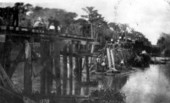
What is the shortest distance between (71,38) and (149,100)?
5789 mm

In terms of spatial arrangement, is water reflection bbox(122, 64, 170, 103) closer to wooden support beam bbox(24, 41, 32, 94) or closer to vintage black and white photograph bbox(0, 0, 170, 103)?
vintage black and white photograph bbox(0, 0, 170, 103)

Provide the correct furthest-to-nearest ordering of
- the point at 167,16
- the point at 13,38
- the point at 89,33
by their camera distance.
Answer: the point at 89,33, the point at 167,16, the point at 13,38

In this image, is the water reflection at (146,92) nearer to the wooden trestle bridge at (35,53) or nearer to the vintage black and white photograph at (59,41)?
the vintage black and white photograph at (59,41)

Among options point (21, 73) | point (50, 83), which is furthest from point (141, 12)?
point (21, 73)

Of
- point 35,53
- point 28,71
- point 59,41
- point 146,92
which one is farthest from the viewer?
point 146,92

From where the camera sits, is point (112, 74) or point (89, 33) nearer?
point (89, 33)

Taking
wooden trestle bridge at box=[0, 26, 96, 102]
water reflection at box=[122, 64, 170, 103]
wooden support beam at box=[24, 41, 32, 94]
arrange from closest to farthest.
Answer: wooden trestle bridge at box=[0, 26, 96, 102] → wooden support beam at box=[24, 41, 32, 94] → water reflection at box=[122, 64, 170, 103]

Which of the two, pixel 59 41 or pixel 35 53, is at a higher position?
pixel 59 41

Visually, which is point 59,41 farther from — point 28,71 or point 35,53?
point 28,71

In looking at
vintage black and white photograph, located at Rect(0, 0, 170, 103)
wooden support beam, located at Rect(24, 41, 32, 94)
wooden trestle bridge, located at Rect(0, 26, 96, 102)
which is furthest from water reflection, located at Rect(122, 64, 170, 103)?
wooden support beam, located at Rect(24, 41, 32, 94)

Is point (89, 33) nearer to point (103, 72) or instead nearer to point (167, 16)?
point (167, 16)

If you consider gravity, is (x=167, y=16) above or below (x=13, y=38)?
above

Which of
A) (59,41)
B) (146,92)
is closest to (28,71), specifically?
(59,41)

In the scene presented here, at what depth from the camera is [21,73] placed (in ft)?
54.7
